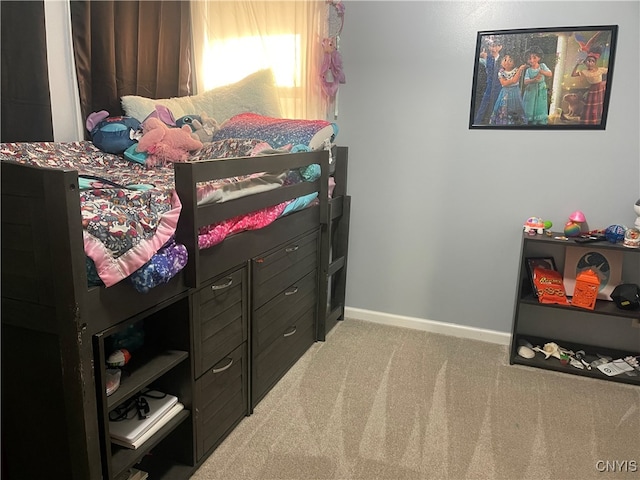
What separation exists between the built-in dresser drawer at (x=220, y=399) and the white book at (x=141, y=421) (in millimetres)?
105

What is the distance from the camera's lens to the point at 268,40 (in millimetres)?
2752

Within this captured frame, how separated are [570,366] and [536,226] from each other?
0.73m

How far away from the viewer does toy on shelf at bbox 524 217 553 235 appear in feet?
8.22

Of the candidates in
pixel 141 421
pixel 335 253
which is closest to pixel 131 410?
pixel 141 421

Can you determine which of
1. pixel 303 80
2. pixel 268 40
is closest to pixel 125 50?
pixel 268 40

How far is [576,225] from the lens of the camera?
242cm

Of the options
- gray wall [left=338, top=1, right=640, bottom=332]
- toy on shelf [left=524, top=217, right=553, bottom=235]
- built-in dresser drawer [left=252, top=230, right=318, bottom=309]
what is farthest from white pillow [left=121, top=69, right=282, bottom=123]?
toy on shelf [left=524, top=217, right=553, bottom=235]

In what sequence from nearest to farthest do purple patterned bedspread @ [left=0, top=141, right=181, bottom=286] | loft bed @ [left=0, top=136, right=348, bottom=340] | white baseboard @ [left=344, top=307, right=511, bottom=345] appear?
loft bed @ [left=0, top=136, right=348, bottom=340], purple patterned bedspread @ [left=0, top=141, right=181, bottom=286], white baseboard @ [left=344, top=307, right=511, bottom=345]

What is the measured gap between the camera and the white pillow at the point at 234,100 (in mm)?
2666

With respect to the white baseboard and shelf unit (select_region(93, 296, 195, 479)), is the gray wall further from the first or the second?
shelf unit (select_region(93, 296, 195, 479))

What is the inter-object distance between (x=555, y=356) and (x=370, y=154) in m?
1.48

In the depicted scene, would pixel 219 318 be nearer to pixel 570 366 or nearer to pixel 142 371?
pixel 142 371

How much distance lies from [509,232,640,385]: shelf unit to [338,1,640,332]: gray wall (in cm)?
13

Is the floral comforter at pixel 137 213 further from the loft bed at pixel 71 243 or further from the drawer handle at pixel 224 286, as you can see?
the drawer handle at pixel 224 286
